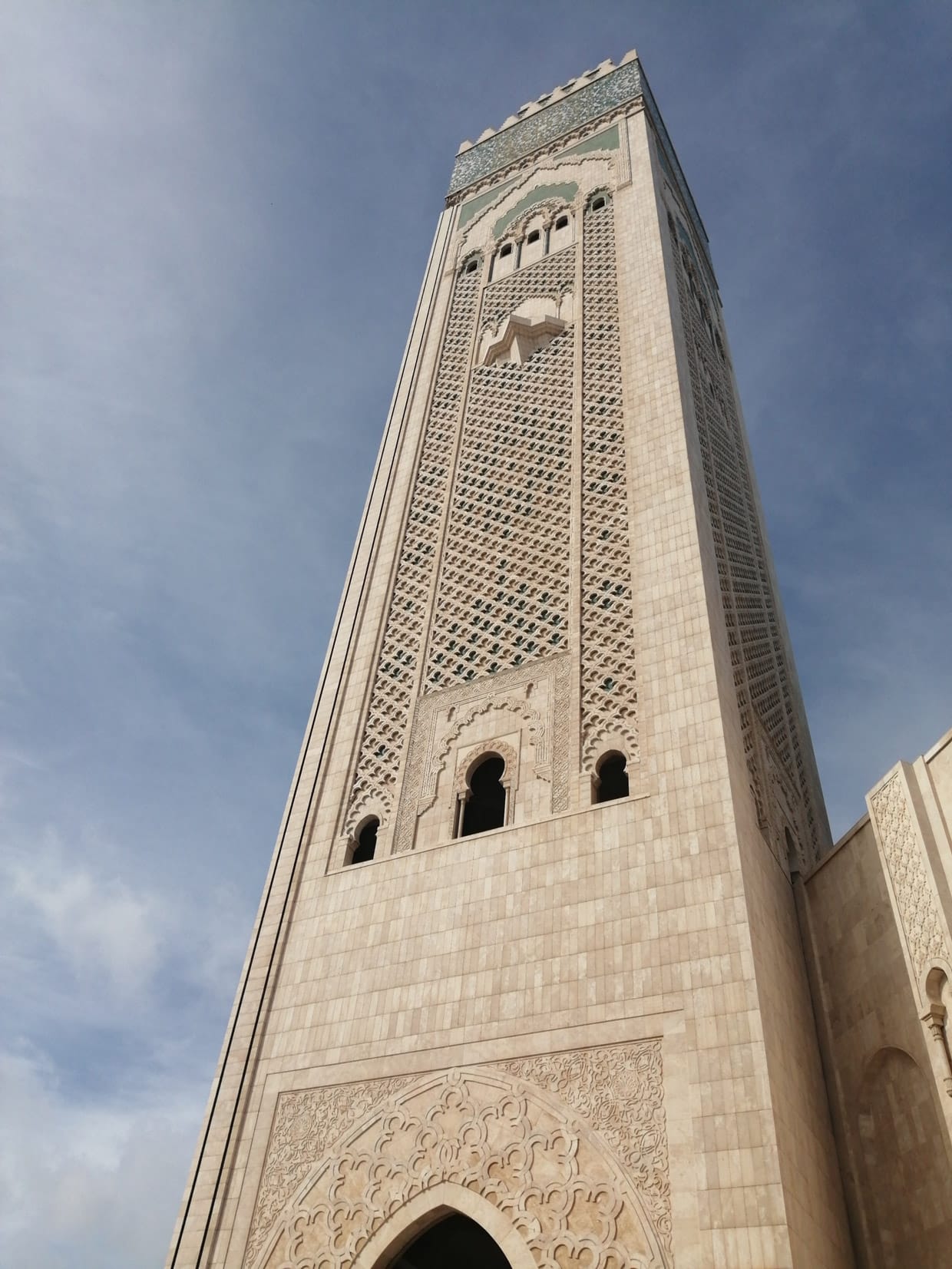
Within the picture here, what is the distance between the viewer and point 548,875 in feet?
16.7

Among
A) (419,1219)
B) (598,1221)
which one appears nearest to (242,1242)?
(419,1219)

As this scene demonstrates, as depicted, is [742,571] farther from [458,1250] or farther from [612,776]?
[458,1250]

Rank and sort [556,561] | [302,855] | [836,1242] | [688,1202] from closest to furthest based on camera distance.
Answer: [688,1202], [836,1242], [302,855], [556,561]

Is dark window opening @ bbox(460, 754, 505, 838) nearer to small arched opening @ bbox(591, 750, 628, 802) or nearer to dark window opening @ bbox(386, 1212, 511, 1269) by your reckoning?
small arched opening @ bbox(591, 750, 628, 802)

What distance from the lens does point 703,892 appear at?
4621mm

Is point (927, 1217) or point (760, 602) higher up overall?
point (760, 602)

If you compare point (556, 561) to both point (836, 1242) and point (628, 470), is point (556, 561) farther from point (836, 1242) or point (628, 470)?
point (836, 1242)

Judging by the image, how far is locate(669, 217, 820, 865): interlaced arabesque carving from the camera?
21.1 ft

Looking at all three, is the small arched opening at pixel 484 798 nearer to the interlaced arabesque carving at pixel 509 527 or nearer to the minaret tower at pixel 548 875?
the minaret tower at pixel 548 875

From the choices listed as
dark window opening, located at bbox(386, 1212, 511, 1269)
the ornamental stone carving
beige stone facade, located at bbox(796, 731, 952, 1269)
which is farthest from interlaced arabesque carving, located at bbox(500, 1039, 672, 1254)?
dark window opening, located at bbox(386, 1212, 511, 1269)

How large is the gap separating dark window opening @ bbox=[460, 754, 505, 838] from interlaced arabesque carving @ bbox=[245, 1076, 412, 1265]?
156 cm

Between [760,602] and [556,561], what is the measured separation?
74.0 inches

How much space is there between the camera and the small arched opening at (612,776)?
218 inches

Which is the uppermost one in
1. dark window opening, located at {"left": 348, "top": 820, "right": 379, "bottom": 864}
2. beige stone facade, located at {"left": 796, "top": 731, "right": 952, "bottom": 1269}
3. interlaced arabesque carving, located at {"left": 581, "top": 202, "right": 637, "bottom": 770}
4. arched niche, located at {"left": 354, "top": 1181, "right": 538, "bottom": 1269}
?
interlaced arabesque carving, located at {"left": 581, "top": 202, "right": 637, "bottom": 770}
